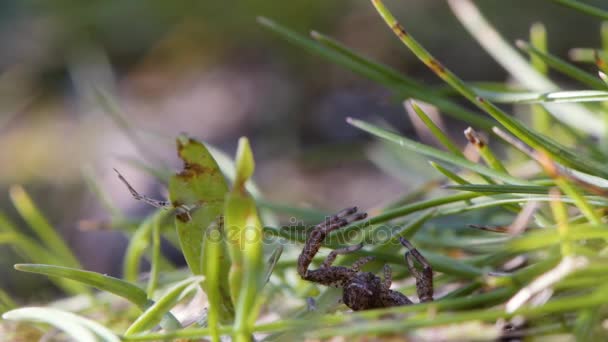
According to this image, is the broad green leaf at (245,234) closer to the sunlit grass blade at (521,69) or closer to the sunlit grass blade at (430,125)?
the sunlit grass blade at (430,125)

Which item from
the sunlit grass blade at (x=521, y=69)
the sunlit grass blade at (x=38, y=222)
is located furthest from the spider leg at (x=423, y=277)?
the sunlit grass blade at (x=38, y=222)

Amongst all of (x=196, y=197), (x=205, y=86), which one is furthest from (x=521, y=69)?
(x=205, y=86)

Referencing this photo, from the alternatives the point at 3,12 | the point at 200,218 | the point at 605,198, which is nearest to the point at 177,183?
the point at 200,218

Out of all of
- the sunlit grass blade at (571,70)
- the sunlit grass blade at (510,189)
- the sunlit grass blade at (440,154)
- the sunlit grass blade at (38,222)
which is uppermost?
the sunlit grass blade at (571,70)

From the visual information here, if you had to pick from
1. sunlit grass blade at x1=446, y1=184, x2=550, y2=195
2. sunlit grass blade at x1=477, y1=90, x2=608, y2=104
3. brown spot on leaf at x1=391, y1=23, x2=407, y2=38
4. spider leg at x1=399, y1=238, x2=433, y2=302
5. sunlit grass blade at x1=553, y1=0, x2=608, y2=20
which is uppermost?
sunlit grass blade at x1=553, y1=0, x2=608, y2=20

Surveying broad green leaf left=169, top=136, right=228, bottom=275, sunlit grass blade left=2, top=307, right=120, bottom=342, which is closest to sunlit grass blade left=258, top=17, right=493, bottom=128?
broad green leaf left=169, top=136, right=228, bottom=275

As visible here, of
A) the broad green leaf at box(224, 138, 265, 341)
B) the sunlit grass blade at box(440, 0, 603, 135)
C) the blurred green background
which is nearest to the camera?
the broad green leaf at box(224, 138, 265, 341)

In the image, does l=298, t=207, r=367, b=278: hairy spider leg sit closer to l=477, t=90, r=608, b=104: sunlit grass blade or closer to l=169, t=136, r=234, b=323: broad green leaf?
l=169, t=136, r=234, b=323: broad green leaf

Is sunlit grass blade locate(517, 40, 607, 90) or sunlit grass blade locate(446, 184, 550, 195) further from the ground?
sunlit grass blade locate(517, 40, 607, 90)
